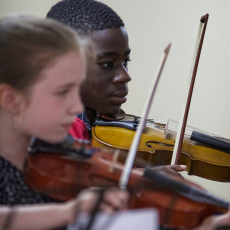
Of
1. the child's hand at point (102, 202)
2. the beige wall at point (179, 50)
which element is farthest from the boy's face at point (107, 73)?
the beige wall at point (179, 50)

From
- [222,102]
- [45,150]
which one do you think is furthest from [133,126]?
[222,102]

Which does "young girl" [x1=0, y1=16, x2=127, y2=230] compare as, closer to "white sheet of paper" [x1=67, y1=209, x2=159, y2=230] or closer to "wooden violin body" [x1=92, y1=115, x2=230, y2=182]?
"white sheet of paper" [x1=67, y1=209, x2=159, y2=230]

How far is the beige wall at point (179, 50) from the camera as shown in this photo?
4.66 feet

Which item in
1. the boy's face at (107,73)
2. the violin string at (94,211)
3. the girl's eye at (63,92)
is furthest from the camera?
the boy's face at (107,73)

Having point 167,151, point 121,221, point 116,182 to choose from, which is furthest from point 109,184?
point 167,151

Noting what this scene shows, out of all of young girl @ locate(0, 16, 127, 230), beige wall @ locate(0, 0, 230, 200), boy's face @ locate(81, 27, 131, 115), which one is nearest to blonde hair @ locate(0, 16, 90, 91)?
young girl @ locate(0, 16, 127, 230)

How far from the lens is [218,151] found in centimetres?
83

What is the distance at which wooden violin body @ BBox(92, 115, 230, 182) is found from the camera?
82 centimetres

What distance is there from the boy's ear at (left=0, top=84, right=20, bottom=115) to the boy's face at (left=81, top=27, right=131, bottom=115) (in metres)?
0.30

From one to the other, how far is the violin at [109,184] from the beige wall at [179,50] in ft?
3.73

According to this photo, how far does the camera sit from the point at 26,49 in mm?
382

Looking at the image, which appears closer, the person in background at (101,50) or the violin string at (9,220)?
the violin string at (9,220)

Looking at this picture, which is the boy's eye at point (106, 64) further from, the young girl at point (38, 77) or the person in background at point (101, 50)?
the young girl at point (38, 77)

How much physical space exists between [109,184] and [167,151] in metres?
0.46
